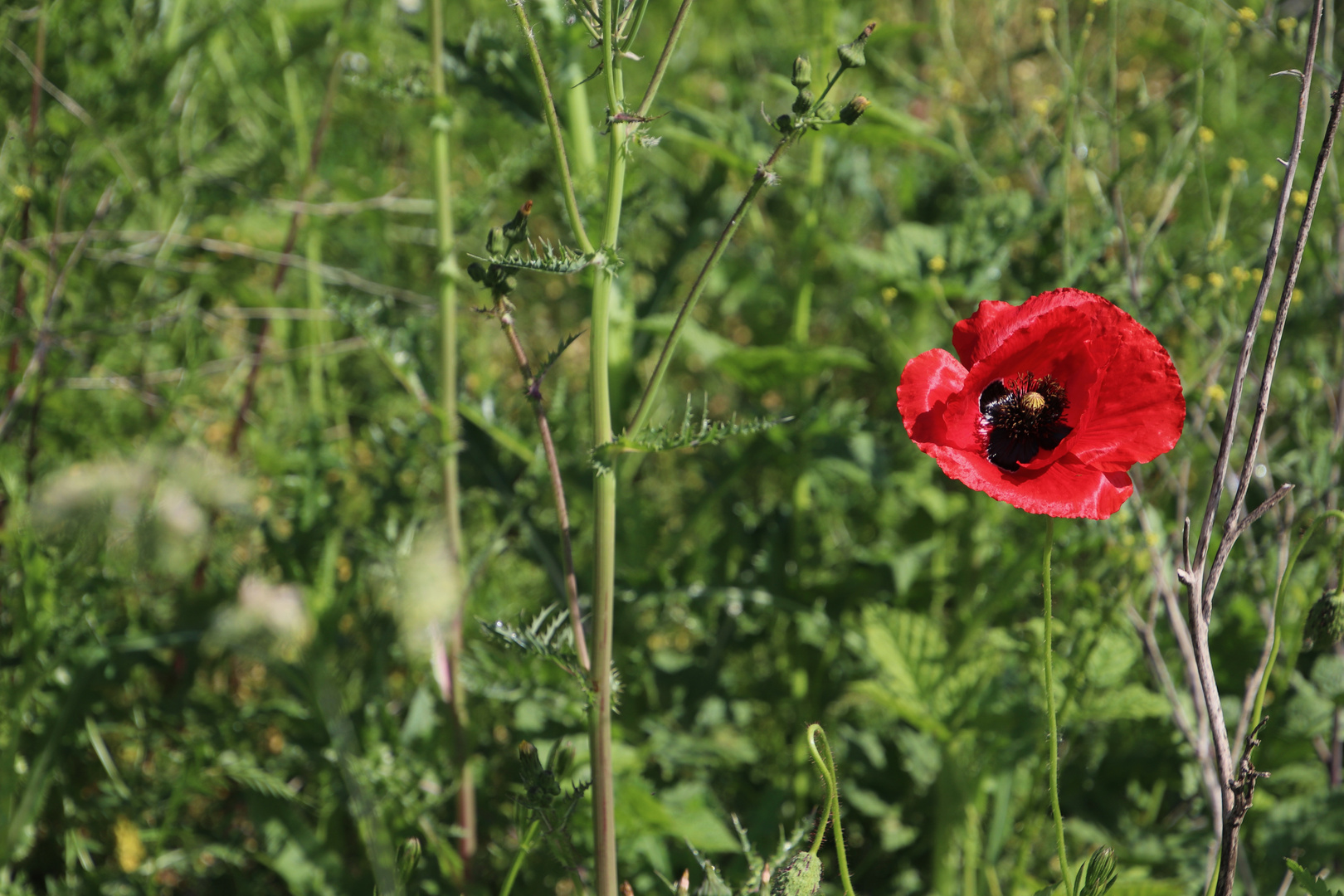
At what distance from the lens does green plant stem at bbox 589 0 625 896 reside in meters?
0.96

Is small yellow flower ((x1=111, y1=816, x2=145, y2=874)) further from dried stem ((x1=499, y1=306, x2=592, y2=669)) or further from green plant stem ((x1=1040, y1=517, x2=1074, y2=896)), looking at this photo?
green plant stem ((x1=1040, y1=517, x2=1074, y2=896))

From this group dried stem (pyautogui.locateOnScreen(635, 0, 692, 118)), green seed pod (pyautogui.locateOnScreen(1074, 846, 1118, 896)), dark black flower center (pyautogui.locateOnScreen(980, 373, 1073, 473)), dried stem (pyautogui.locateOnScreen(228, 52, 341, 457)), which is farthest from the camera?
dried stem (pyautogui.locateOnScreen(228, 52, 341, 457))

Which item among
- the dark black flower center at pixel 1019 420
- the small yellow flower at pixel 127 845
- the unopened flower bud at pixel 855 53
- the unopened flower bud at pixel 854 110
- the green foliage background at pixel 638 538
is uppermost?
the unopened flower bud at pixel 855 53

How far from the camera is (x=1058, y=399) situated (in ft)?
3.63

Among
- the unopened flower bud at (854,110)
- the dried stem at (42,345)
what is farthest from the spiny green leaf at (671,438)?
the dried stem at (42,345)

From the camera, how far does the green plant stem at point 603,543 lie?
3.15ft

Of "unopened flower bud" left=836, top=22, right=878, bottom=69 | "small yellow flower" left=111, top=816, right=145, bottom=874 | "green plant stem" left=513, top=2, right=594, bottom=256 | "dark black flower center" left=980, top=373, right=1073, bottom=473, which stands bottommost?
"small yellow flower" left=111, top=816, right=145, bottom=874

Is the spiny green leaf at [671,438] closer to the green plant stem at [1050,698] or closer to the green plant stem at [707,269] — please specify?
the green plant stem at [707,269]

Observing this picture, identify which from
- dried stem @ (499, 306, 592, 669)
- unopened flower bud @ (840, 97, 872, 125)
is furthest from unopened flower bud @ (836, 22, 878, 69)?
dried stem @ (499, 306, 592, 669)

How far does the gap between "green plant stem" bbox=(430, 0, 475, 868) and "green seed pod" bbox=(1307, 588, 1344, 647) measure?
3.57 ft

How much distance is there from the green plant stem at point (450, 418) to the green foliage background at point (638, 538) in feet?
0.13

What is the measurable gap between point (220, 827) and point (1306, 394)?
210 centimetres

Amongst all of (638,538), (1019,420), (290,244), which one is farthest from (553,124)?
(290,244)

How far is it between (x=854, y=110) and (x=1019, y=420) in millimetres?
420
